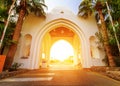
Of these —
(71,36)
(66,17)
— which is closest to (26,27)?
(66,17)

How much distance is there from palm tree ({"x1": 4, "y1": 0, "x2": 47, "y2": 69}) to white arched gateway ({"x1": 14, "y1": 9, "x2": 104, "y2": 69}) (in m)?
1.72

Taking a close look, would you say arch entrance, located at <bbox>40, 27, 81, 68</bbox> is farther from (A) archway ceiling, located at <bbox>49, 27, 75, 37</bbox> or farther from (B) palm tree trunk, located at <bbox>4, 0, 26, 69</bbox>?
(B) palm tree trunk, located at <bbox>4, 0, 26, 69</bbox>

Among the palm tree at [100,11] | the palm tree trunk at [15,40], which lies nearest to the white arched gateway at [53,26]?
the palm tree at [100,11]

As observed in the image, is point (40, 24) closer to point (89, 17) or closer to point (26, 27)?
point (26, 27)

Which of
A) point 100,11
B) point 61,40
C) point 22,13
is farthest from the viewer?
point 61,40

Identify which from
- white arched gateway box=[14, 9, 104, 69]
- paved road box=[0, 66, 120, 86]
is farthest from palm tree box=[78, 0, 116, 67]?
paved road box=[0, 66, 120, 86]

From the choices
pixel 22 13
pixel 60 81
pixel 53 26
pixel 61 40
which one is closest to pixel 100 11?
pixel 53 26

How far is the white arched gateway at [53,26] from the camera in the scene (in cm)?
1487

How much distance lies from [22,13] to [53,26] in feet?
16.2

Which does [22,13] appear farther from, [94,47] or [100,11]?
[94,47]

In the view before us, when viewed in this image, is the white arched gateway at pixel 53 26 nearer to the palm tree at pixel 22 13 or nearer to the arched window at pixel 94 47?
the arched window at pixel 94 47

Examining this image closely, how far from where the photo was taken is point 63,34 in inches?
885

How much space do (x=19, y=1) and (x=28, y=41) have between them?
19.1ft

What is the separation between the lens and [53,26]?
16.0m
